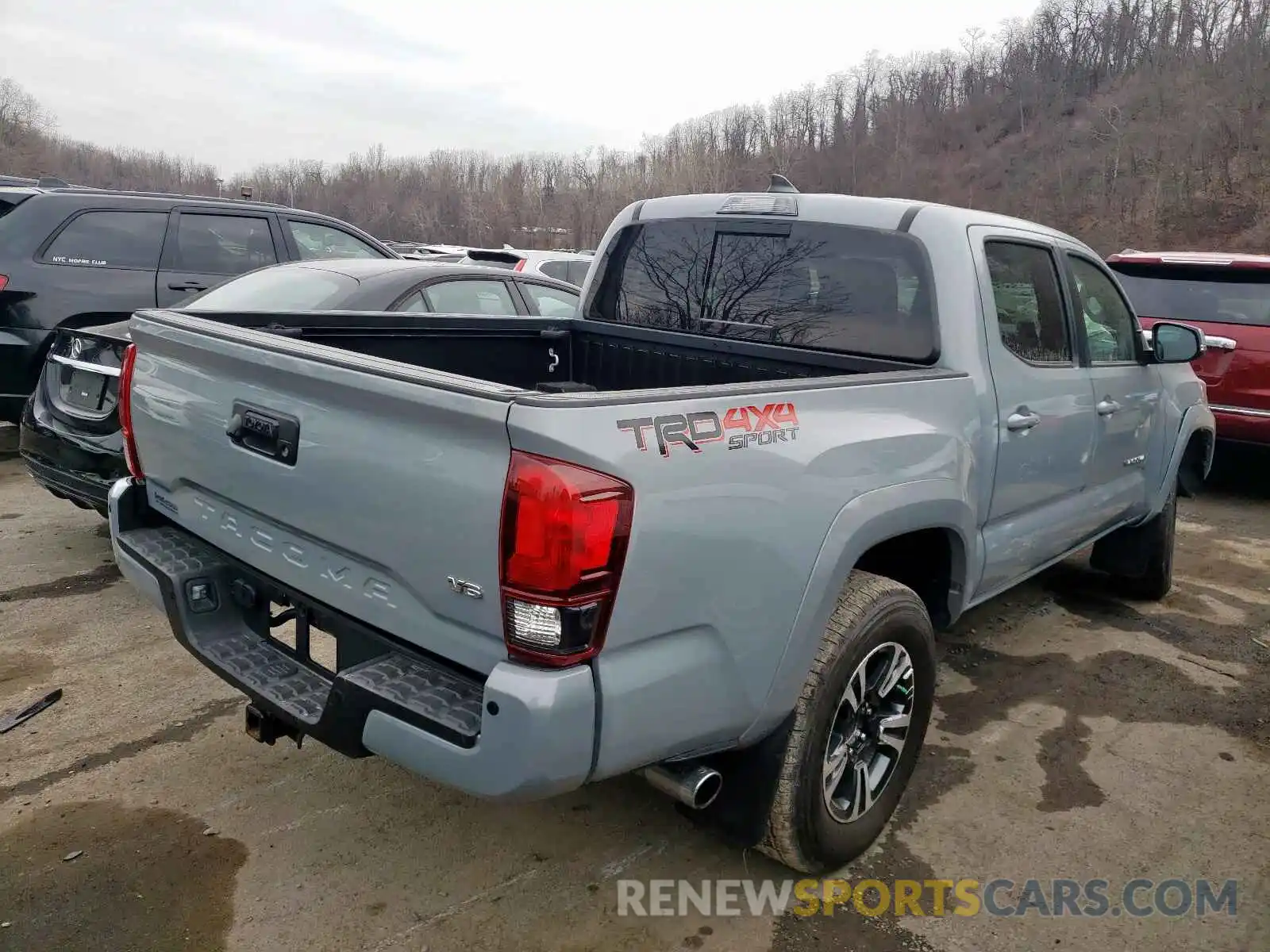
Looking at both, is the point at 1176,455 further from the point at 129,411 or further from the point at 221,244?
the point at 221,244

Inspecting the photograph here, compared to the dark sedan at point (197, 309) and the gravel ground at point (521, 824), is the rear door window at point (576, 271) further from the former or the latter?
the gravel ground at point (521, 824)

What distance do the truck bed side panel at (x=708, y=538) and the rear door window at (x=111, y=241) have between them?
5.95 meters

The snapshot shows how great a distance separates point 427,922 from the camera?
8.02 feet

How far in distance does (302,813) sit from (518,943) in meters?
0.91

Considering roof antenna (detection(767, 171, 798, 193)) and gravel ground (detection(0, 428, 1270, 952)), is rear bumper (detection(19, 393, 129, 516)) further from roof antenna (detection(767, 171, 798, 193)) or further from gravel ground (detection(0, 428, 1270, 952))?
roof antenna (detection(767, 171, 798, 193))

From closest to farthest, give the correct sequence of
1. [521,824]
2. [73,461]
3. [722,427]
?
[722,427]
[521,824]
[73,461]

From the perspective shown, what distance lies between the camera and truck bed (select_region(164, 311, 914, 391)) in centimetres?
324

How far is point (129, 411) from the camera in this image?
2.95 metres

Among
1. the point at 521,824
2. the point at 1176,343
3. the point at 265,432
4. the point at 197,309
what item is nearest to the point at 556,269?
the point at 197,309

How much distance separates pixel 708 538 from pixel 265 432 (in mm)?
1152

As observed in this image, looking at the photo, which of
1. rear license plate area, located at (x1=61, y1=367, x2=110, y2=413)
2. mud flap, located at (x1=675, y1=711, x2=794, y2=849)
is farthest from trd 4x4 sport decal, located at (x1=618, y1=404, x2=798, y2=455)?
rear license plate area, located at (x1=61, y1=367, x2=110, y2=413)

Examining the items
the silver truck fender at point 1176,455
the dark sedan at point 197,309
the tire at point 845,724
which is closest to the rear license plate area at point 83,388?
the dark sedan at point 197,309

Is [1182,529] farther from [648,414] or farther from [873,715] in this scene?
[648,414]

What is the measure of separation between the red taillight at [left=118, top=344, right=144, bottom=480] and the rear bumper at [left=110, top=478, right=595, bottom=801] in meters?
0.23
